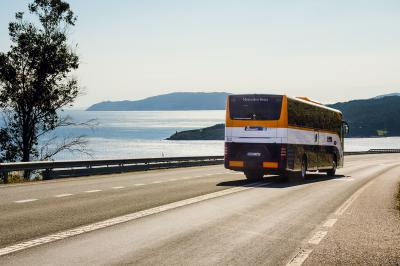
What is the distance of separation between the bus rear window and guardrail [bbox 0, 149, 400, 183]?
653cm

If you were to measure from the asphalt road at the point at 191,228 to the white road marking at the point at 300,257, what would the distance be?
0.04 ft

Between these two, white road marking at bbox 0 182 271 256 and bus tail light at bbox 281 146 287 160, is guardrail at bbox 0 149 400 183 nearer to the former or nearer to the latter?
bus tail light at bbox 281 146 287 160

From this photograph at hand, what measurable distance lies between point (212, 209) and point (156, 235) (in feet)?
12.1

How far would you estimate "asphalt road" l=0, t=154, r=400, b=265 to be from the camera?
6922 millimetres

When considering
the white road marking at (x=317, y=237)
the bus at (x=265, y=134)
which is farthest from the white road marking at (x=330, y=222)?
the bus at (x=265, y=134)

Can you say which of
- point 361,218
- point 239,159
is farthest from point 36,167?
point 361,218

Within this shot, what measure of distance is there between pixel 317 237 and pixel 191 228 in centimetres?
200

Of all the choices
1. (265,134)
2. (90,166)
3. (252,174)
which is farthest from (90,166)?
(265,134)

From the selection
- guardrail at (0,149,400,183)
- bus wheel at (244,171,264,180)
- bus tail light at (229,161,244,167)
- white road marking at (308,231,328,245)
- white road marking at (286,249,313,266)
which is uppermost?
bus tail light at (229,161,244,167)

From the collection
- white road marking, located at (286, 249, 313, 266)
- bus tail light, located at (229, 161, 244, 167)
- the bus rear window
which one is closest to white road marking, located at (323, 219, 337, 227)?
white road marking, located at (286, 249, 313, 266)

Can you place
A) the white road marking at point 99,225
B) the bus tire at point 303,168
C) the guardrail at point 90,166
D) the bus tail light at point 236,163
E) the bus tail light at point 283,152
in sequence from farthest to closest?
the bus tire at point 303,168, the bus tail light at point 236,163, the bus tail light at point 283,152, the guardrail at point 90,166, the white road marking at point 99,225

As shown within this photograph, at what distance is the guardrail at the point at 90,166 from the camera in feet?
67.2

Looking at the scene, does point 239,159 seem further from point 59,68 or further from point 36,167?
point 59,68

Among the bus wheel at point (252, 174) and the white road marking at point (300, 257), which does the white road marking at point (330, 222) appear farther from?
the bus wheel at point (252, 174)
